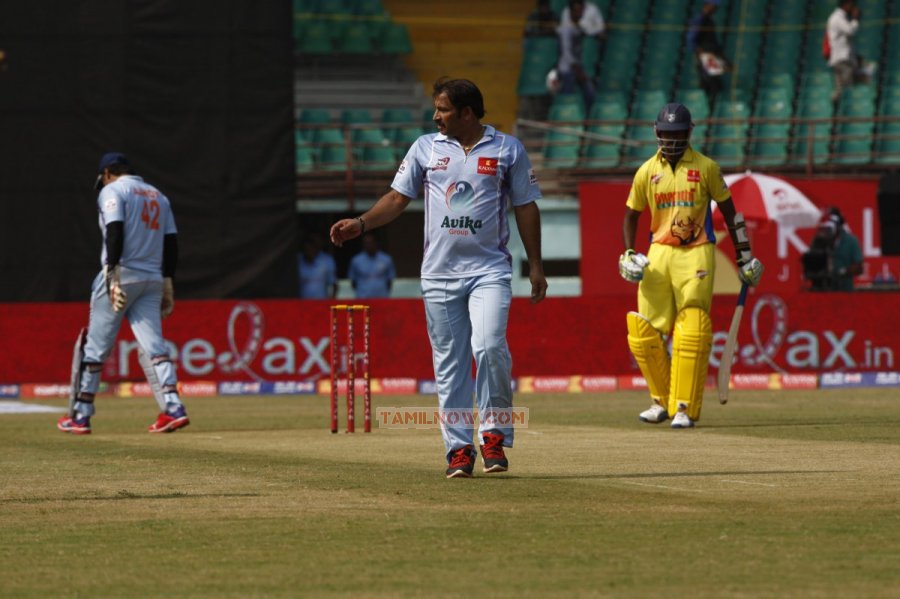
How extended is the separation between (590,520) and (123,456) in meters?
5.09

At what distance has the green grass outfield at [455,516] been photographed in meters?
6.36

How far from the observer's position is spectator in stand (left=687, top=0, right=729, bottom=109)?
109 feet

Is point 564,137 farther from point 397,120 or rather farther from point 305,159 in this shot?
point 305,159

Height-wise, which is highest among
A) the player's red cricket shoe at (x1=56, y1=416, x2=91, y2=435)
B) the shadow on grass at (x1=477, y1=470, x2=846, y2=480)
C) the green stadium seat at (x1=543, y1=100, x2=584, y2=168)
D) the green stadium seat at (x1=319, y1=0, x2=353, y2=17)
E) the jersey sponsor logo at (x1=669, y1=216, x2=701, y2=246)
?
the green stadium seat at (x1=319, y1=0, x2=353, y2=17)

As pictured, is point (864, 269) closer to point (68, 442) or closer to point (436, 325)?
point (68, 442)

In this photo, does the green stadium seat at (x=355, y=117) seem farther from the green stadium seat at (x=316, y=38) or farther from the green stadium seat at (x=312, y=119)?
the green stadium seat at (x=316, y=38)

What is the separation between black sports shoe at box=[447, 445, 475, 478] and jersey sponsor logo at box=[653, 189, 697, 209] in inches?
173

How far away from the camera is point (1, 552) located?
7.29 metres

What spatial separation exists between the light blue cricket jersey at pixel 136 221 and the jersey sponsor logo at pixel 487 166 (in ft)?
17.4

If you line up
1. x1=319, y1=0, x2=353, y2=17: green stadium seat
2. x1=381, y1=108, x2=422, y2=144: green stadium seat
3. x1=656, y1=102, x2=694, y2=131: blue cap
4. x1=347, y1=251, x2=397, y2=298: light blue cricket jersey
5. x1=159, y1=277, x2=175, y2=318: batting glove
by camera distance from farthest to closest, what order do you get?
x1=319, y1=0, x2=353, y2=17: green stadium seat → x1=381, y1=108, x2=422, y2=144: green stadium seat → x1=347, y1=251, x2=397, y2=298: light blue cricket jersey → x1=159, y1=277, x2=175, y2=318: batting glove → x1=656, y1=102, x2=694, y2=131: blue cap

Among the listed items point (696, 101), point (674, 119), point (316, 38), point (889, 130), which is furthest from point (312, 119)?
point (674, 119)

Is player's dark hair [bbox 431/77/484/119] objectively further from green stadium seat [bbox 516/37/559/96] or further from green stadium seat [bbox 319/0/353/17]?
green stadium seat [bbox 319/0/353/17]

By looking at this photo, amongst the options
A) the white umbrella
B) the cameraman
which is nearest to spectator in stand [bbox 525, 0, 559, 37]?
the white umbrella

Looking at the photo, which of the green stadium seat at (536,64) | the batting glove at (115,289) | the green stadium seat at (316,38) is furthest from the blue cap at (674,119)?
the green stadium seat at (316,38)
